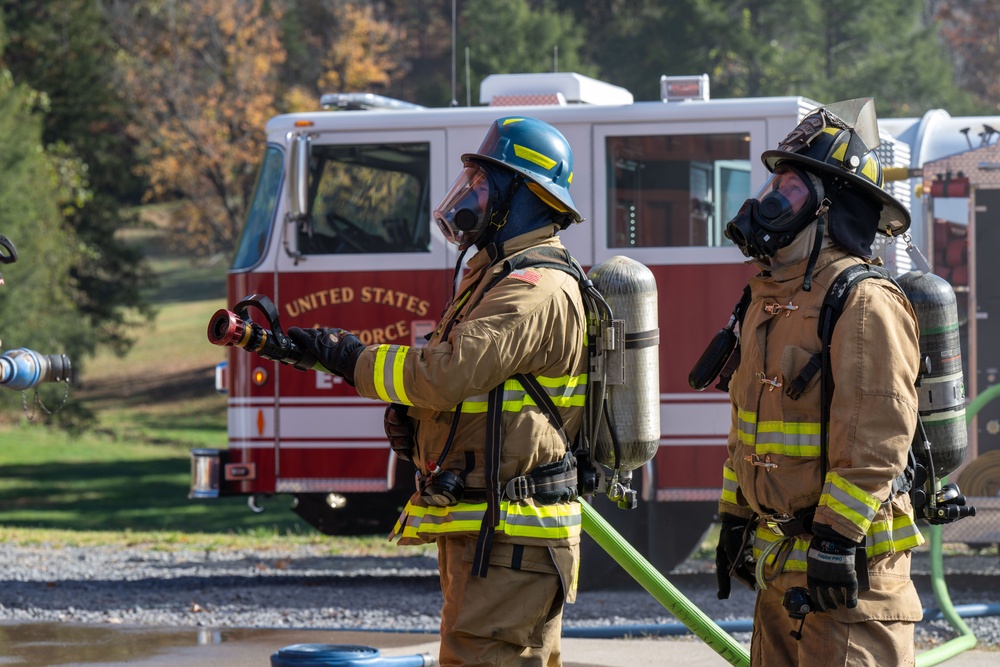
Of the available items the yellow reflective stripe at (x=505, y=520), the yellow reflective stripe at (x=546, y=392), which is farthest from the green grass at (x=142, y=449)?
the yellow reflective stripe at (x=546, y=392)

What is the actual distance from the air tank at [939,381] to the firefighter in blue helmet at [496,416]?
0.97m

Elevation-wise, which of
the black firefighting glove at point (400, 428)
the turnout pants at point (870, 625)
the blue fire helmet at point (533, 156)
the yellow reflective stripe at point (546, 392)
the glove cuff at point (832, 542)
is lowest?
the turnout pants at point (870, 625)

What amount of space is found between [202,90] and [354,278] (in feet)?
62.3

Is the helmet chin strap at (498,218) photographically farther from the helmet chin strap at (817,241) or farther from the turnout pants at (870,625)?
the turnout pants at (870,625)

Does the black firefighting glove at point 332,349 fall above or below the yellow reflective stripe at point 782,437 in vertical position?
above

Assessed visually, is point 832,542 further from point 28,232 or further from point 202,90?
point 202,90

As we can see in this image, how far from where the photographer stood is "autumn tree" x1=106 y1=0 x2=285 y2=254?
955 inches

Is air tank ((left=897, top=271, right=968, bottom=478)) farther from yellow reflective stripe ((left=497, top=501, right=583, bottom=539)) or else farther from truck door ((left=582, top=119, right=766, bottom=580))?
truck door ((left=582, top=119, right=766, bottom=580))

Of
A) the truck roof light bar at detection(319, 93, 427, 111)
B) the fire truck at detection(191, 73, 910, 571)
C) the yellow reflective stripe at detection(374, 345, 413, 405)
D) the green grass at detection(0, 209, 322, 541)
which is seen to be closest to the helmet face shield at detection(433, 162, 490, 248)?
the yellow reflective stripe at detection(374, 345, 413, 405)

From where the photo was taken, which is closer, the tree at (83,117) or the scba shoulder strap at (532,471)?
the scba shoulder strap at (532,471)

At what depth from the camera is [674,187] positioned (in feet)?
24.1

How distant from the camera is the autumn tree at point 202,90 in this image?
24250 millimetres

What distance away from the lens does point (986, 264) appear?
7590 millimetres

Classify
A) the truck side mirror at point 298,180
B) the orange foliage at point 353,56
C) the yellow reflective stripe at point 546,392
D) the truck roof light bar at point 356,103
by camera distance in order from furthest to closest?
the orange foliage at point 353,56, the truck roof light bar at point 356,103, the truck side mirror at point 298,180, the yellow reflective stripe at point 546,392
